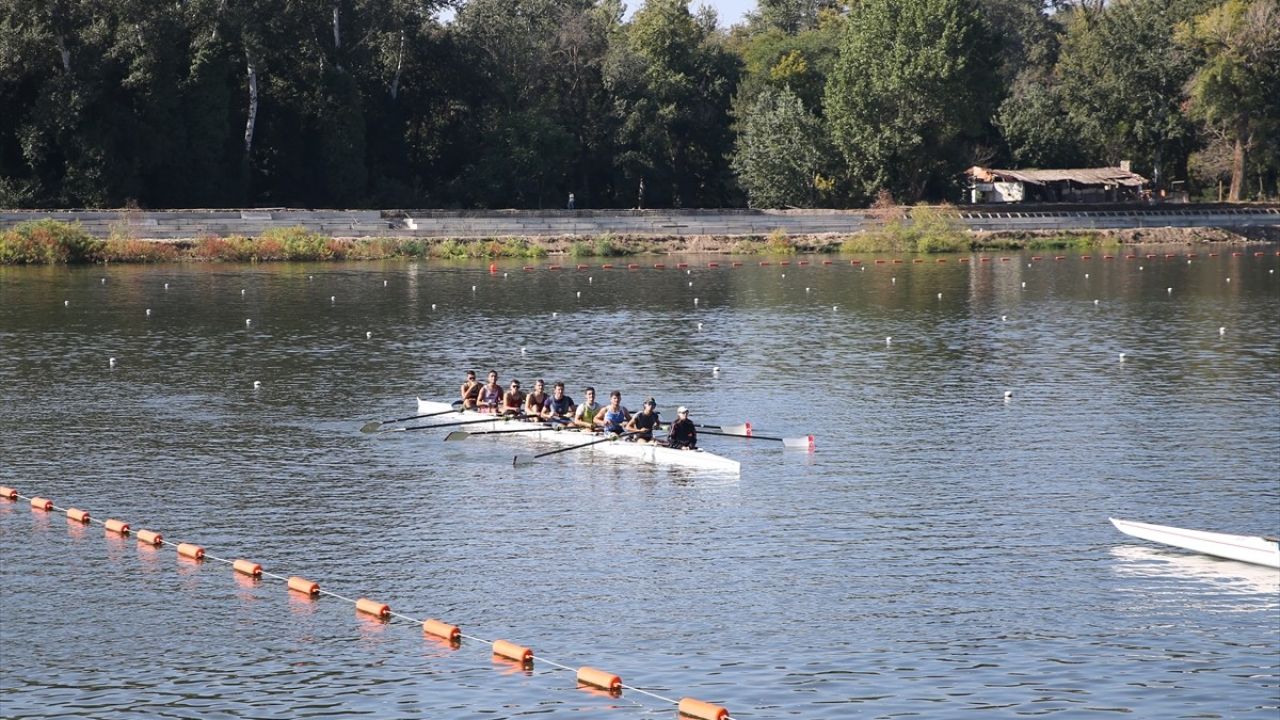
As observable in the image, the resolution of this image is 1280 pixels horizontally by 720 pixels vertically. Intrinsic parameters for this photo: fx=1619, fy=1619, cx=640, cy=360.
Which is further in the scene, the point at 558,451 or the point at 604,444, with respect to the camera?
the point at 604,444

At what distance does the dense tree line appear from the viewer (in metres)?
88.4

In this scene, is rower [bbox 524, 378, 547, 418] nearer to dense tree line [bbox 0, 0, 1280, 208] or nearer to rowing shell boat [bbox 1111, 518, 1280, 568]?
rowing shell boat [bbox 1111, 518, 1280, 568]

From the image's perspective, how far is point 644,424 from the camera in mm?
33531

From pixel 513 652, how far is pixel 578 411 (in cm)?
1437

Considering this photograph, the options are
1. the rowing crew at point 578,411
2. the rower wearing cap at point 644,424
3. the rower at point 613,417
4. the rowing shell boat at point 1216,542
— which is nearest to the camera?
the rowing shell boat at point 1216,542

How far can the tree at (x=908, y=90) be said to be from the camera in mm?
98750

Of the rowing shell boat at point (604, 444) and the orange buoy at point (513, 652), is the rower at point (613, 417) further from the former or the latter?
the orange buoy at point (513, 652)

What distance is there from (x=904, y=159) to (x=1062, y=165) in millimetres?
21493


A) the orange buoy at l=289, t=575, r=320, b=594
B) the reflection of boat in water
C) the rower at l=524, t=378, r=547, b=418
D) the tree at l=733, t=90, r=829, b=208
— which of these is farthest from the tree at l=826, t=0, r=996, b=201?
the orange buoy at l=289, t=575, r=320, b=594

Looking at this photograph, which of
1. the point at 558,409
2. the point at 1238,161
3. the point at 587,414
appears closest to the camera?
the point at 587,414

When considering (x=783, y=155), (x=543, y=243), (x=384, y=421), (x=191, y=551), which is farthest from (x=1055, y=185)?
(x=191, y=551)

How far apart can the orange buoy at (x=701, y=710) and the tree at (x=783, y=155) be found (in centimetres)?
8605

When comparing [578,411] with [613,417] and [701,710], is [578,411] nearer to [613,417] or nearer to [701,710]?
[613,417]

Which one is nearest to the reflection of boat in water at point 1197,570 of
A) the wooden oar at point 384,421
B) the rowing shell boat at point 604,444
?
the rowing shell boat at point 604,444
